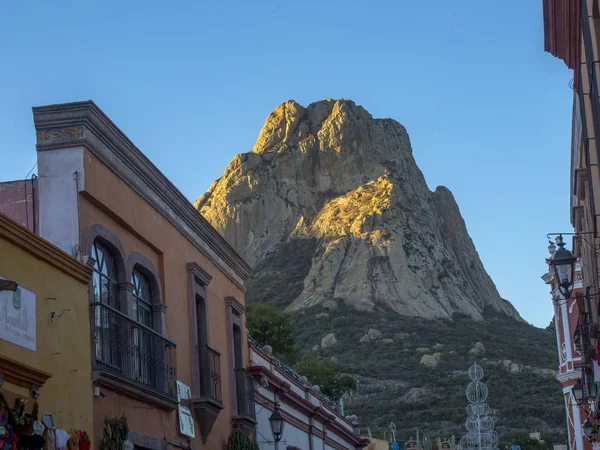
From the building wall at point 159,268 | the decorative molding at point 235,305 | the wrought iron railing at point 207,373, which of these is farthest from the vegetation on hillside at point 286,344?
the wrought iron railing at point 207,373

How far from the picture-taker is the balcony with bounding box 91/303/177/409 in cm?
1210

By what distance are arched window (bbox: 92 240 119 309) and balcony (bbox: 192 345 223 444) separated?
3.22 meters

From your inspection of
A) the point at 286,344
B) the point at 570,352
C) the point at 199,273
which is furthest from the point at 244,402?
the point at 286,344

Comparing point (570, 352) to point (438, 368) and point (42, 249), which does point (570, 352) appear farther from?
point (438, 368)

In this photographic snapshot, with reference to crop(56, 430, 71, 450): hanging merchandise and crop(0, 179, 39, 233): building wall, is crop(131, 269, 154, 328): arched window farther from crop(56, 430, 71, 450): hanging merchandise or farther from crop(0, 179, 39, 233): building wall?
crop(56, 430, 71, 450): hanging merchandise

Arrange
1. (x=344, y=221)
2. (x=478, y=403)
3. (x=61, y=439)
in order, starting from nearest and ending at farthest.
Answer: (x=61, y=439)
(x=478, y=403)
(x=344, y=221)

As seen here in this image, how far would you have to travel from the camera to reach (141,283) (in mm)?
14500

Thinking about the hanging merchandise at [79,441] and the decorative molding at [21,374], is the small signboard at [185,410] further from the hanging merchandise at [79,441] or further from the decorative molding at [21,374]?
the decorative molding at [21,374]

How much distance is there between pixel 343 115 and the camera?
130 m

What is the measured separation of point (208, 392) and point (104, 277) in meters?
4.22

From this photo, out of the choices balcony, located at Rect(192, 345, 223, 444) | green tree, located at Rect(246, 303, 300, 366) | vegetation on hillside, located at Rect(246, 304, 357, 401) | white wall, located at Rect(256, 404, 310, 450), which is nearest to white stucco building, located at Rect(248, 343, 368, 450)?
white wall, located at Rect(256, 404, 310, 450)

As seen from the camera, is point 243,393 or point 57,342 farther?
point 243,393

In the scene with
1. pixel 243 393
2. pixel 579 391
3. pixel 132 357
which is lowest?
pixel 132 357

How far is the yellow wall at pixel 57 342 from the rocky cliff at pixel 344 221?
298 ft
